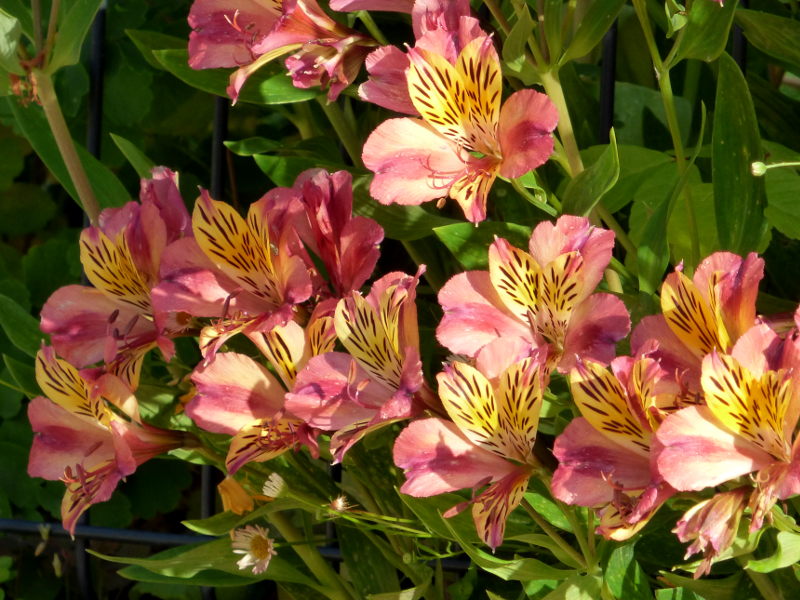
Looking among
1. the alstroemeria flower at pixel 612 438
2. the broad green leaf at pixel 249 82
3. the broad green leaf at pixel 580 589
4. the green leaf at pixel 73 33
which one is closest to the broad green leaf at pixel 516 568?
the broad green leaf at pixel 580 589

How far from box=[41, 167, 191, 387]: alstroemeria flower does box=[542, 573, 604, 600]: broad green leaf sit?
291mm

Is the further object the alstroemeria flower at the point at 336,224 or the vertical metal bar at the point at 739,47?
the vertical metal bar at the point at 739,47

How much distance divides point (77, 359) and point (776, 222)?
0.49 m

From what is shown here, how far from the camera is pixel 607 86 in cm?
92

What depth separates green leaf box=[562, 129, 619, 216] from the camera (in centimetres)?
63

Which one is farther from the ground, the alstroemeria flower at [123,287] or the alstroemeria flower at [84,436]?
the alstroemeria flower at [123,287]

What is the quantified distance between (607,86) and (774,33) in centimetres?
15

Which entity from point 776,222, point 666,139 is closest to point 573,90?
point 666,139

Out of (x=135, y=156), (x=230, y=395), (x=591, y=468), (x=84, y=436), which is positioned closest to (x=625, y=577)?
(x=591, y=468)

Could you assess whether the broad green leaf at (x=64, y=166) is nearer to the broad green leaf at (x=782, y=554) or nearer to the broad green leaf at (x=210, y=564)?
the broad green leaf at (x=210, y=564)

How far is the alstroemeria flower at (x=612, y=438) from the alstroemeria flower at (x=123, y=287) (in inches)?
11.2

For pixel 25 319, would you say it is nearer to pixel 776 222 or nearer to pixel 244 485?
pixel 244 485

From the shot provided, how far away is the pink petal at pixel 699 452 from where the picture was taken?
0.52 meters

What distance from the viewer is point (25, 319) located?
922 mm
